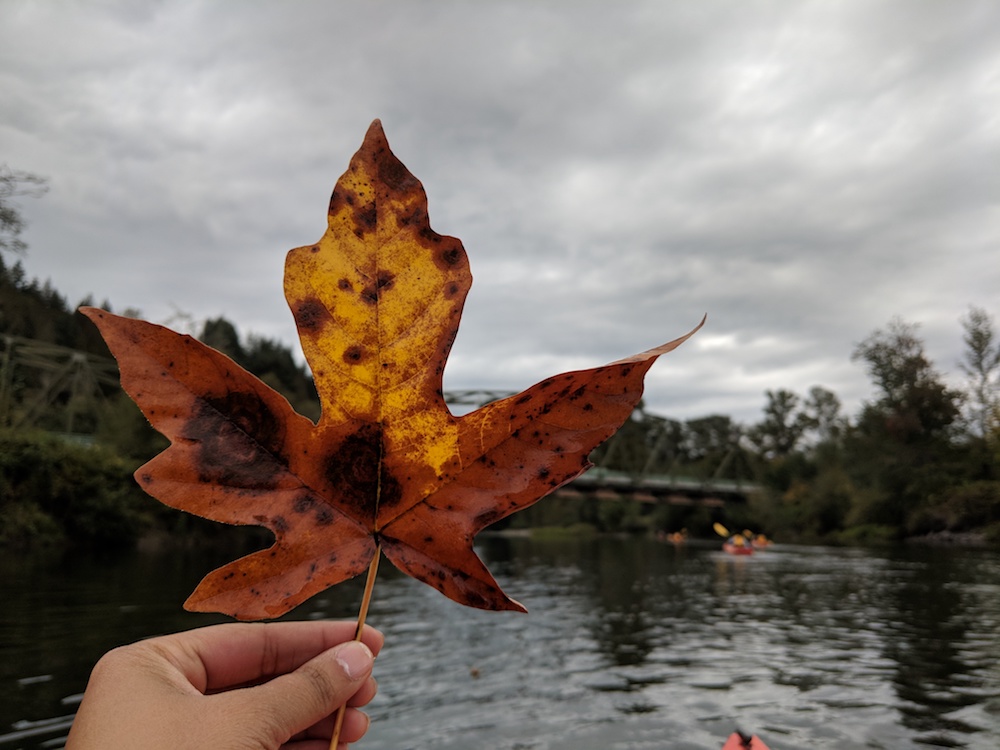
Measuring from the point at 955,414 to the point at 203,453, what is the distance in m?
54.4

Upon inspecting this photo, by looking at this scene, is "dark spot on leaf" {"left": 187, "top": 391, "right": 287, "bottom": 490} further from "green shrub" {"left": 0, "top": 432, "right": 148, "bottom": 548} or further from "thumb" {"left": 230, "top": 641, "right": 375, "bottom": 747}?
"green shrub" {"left": 0, "top": 432, "right": 148, "bottom": 548}

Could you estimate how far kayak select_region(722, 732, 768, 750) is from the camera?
14.1 ft

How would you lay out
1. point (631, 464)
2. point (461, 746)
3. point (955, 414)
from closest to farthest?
point (461, 746) < point (955, 414) < point (631, 464)

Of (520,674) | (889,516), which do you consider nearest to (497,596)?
(520,674)

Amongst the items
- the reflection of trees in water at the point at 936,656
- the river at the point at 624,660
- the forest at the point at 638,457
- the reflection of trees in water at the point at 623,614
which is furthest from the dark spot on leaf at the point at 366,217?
the forest at the point at 638,457

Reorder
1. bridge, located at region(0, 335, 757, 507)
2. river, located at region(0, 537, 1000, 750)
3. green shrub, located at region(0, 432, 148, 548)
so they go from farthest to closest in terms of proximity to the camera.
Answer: bridge, located at region(0, 335, 757, 507) → green shrub, located at region(0, 432, 148, 548) → river, located at region(0, 537, 1000, 750)

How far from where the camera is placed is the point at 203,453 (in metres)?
0.91

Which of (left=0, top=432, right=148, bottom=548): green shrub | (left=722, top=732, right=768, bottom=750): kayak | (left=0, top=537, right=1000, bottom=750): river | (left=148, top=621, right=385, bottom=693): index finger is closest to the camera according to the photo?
(left=148, top=621, right=385, bottom=693): index finger

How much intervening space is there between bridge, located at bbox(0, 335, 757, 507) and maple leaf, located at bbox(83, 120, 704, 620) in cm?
2319

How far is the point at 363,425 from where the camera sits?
3.12 ft

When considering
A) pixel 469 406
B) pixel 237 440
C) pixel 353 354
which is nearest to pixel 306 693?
pixel 237 440

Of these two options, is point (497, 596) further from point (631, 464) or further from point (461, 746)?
point (631, 464)

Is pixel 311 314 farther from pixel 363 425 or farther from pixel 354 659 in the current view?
pixel 354 659

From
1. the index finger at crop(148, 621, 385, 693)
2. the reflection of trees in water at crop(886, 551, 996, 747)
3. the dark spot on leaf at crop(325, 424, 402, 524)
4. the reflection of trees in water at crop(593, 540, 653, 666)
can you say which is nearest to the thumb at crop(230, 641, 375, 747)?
the index finger at crop(148, 621, 385, 693)
